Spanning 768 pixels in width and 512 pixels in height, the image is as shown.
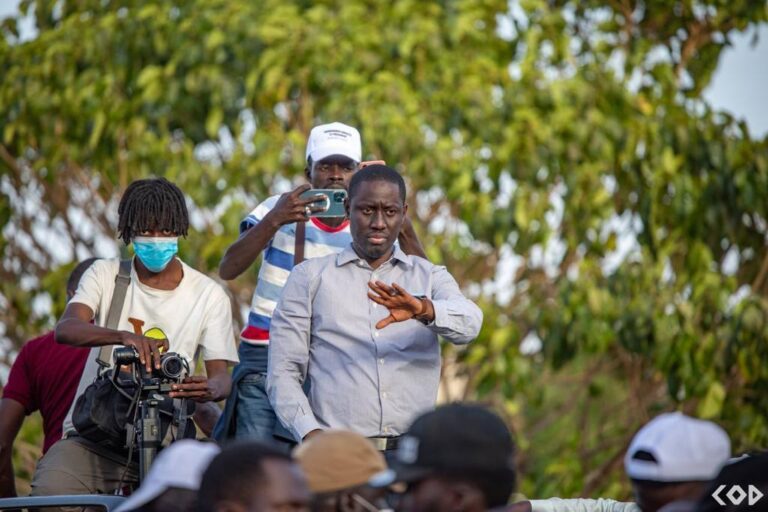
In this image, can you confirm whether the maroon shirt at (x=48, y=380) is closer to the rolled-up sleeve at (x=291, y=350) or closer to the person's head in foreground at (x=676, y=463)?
the rolled-up sleeve at (x=291, y=350)

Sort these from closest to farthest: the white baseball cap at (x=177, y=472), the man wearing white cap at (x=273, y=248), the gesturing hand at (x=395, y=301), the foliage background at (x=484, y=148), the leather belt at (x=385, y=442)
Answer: the white baseball cap at (x=177, y=472) → the gesturing hand at (x=395, y=301) → the leather belt at (x=385, y=442) → the man wearing white cap at (x=273, y=248) → the foliage background at (x=484, y=148)

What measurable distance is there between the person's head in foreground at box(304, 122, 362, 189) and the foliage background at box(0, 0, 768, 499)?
403 centimetres

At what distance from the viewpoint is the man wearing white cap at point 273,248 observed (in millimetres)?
Result: 5996

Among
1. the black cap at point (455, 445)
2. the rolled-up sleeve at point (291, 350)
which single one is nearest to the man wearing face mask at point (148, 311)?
the rolled-up sleeve at point (291, 350)

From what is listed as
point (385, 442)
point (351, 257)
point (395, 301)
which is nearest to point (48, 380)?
point (351, 257)

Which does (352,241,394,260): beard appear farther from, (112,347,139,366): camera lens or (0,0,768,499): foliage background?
(0,0,768,499): foliage background

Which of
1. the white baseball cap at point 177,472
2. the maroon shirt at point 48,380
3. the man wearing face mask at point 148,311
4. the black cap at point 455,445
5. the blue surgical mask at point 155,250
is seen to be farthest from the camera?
the maroon shirt at point 48,380

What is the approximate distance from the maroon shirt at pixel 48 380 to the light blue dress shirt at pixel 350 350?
1232 mm

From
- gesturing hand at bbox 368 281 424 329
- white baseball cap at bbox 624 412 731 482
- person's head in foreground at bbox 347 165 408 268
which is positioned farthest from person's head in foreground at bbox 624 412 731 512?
person's head in foreground at bbox 347 165 408 268

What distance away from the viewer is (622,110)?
1093cm

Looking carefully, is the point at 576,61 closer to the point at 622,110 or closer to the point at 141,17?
the point at 622,110

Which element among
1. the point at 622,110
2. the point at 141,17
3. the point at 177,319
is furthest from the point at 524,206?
the point at 177,319

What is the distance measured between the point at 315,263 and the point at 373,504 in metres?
1.59

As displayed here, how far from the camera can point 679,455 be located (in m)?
4.22
